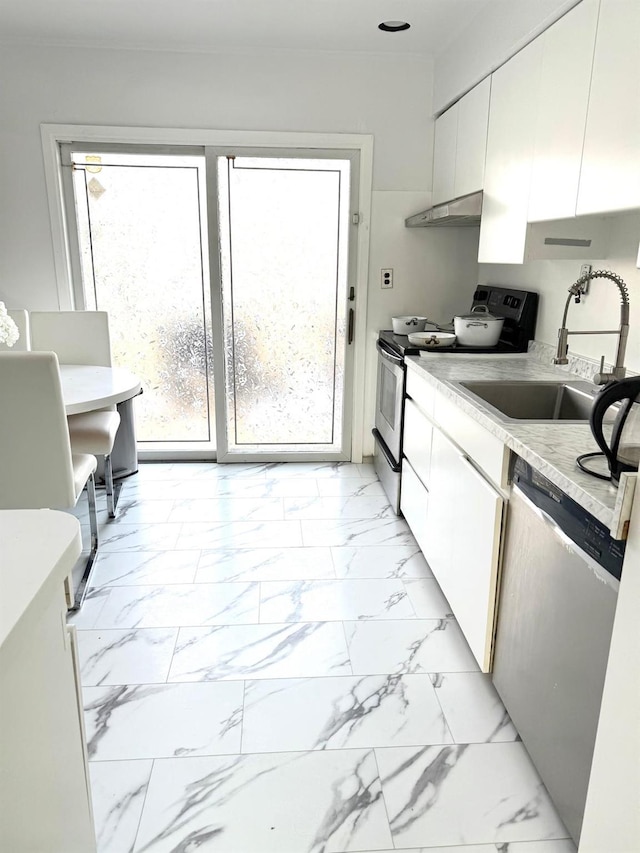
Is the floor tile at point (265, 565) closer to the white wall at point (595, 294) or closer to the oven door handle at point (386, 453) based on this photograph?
the oven door handle at point (386, 453)

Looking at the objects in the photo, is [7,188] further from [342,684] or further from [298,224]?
[342,684]

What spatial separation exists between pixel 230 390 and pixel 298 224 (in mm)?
1155

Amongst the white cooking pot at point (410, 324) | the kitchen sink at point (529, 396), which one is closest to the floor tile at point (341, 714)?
the kitchen sink at point (529, 396)

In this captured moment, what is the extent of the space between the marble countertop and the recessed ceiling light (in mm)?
1691

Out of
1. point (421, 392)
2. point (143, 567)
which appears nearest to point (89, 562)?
point (143, 567)

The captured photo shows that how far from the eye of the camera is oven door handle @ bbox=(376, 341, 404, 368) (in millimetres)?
3049

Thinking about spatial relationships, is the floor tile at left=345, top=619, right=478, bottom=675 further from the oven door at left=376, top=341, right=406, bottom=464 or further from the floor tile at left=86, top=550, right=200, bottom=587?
the oven door at left=376, top=341, right=406, bottom=464

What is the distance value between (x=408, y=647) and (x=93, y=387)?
5.90ft

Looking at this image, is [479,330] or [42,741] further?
[479,330]

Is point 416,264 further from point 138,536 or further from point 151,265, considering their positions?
point 138,536

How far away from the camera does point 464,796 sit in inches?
61.5

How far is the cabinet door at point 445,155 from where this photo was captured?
3.21 meters

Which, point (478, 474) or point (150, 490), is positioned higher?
point (478, 474)

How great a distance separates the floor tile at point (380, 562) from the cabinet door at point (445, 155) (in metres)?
1.91
